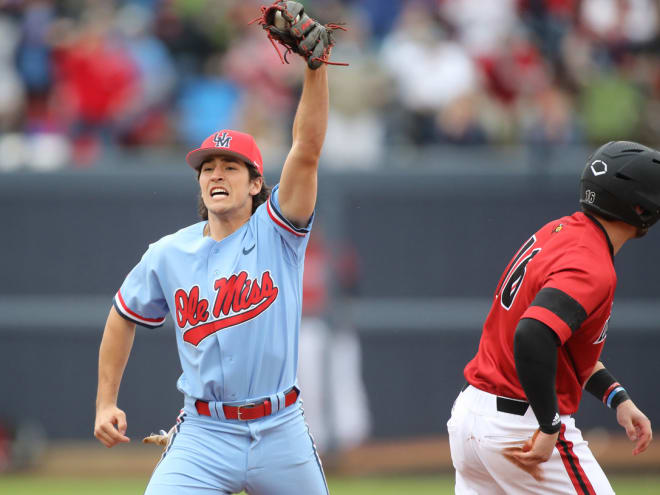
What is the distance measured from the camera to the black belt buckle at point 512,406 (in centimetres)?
401

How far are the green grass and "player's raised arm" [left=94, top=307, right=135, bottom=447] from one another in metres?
4.18

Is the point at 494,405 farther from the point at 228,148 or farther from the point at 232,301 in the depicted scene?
the point at 228,148

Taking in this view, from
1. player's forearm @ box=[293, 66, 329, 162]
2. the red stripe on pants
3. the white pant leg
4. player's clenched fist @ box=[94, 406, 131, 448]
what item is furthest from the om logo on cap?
the red stripe on pants

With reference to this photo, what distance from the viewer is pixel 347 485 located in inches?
342

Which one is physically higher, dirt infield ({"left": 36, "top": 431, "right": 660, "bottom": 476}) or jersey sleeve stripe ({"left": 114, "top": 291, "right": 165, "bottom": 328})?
jersey sleeve stripe ({"left": 114, "top": 291, "right": 165, "bottom": 328})

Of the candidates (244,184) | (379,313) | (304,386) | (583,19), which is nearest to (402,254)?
(379,313)

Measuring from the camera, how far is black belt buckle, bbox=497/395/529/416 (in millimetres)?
4012

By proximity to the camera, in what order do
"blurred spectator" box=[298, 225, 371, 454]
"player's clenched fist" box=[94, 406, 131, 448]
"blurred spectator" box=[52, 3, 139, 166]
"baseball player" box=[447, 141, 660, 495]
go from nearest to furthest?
"baseball player" box=[447, 141, 660, 495], "player's clenched fist" box=[94, 406, 131, 448], "blurred spectator" box=[298, 225, 371, 454], "blurred spectator" box=[52, 3, 139, 166]

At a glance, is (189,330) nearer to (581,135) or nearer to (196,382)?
(196,382)

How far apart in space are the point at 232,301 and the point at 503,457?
4.30 ft

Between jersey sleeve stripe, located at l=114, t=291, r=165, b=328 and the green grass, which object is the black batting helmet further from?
the green grass

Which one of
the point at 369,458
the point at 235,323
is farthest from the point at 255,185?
the point at 369,458

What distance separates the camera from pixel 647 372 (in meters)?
8.99

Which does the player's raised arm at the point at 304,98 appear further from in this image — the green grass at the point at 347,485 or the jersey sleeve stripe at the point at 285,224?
the green grass at the point at 347,485
